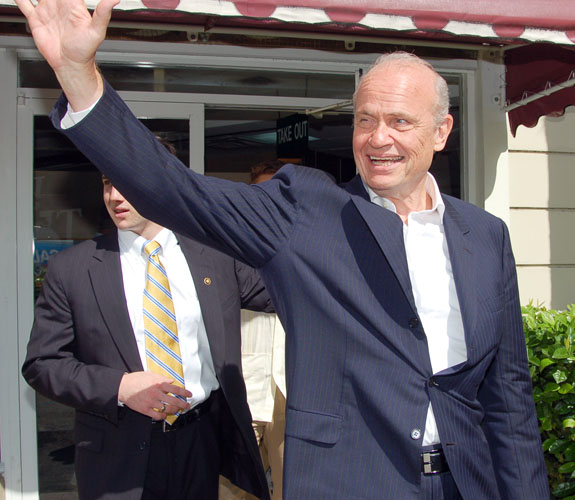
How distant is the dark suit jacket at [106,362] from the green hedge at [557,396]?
5.01ft

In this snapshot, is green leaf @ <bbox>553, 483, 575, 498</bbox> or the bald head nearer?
the bald head

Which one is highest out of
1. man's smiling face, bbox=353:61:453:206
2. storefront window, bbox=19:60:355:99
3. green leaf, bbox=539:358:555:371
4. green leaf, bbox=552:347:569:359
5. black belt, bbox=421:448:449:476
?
storefront window, bbox=19:60:355:99

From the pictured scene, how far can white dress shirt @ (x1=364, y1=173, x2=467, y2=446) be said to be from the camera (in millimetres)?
1869

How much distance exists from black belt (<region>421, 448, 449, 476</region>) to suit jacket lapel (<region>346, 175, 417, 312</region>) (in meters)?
0.39

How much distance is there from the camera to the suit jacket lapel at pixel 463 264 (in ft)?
6.14

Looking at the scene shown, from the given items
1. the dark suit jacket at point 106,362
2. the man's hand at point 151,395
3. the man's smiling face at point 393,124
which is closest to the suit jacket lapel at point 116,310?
the dark suit jacket at point 106,362

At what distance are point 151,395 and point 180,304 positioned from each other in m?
0.41

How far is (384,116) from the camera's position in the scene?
195 cm

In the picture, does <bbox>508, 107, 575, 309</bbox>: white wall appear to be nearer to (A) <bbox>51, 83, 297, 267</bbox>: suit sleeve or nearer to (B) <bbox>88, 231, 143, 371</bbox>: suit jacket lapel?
(B) <bbox>88, 231, 143, 371</bbox>: suit jacket lapel

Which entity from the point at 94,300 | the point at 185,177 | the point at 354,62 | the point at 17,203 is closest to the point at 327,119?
the point at 354,62

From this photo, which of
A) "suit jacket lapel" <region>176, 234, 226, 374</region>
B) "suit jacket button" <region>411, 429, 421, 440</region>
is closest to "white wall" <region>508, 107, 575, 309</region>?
"suit jacket lapel" <region>176, 234, 226, 374</region>

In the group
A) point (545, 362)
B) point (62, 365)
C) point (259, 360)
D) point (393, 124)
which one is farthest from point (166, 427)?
point (545, 362)

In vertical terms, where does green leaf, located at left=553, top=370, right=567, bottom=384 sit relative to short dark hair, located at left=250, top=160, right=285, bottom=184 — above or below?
below

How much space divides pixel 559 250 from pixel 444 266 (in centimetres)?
392
